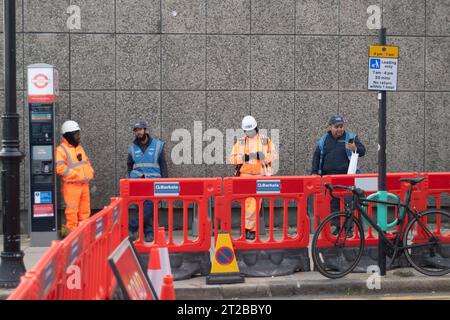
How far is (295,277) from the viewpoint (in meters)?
8.39

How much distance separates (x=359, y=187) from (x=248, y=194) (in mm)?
1465

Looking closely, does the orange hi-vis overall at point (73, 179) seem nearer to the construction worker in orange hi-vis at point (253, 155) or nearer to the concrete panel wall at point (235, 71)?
the concrete panel wall at point (235, 71)

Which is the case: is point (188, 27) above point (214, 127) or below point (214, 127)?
above

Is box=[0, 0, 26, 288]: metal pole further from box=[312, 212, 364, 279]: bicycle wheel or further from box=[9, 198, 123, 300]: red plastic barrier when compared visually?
box=[312, 212, 364, 279]: bicycle wheel

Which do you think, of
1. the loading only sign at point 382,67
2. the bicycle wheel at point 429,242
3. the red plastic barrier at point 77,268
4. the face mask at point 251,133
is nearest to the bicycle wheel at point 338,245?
the bicycle wheel at point 429,242

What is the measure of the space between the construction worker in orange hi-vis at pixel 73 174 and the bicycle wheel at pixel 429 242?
5.02 m

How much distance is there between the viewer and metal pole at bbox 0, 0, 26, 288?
7973 millimetres

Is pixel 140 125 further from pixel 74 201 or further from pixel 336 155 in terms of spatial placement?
pixel 336 155

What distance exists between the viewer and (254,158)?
10.9m

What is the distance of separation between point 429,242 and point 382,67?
2203mm

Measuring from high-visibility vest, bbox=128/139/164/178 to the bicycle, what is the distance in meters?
3.46

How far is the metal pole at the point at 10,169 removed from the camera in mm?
7973
